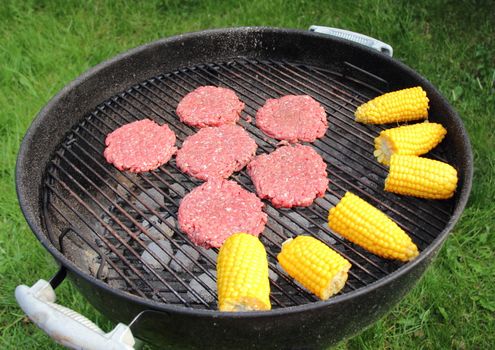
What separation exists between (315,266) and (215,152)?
86 cm

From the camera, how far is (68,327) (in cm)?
172

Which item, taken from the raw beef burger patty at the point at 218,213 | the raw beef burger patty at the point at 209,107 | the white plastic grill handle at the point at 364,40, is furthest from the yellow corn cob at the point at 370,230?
the white plastic grill handle at the point at 364,40

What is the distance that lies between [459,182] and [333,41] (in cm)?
109

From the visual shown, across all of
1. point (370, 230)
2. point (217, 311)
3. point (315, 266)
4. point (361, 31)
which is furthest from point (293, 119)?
point (361, 31)

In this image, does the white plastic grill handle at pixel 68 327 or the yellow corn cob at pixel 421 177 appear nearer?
the white plastic grill handle at pixel 68 327

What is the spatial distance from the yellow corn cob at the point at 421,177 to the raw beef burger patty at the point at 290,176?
319 mm

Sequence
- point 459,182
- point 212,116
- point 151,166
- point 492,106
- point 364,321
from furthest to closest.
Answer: point 492,106 < point 212,116 < point 151,166 < point 459,182 < point 364,321

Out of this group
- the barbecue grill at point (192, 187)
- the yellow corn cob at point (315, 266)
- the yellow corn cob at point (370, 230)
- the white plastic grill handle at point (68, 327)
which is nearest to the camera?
the white plastic grill handle at point (68, 327)

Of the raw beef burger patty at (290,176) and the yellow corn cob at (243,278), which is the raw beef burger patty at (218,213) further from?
the yellow corn cob at (243,278)

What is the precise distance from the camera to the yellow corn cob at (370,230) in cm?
211

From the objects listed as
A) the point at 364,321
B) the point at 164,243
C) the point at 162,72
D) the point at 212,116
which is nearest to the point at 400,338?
the point at 364,321

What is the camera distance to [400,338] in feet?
9.57

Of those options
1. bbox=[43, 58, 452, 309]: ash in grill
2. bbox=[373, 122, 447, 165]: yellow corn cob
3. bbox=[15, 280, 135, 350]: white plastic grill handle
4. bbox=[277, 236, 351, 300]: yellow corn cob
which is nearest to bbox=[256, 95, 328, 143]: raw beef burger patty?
bbox=[43, 58, 452, 309]: ash in grill

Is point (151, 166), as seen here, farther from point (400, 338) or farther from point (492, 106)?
point (492, 106)
